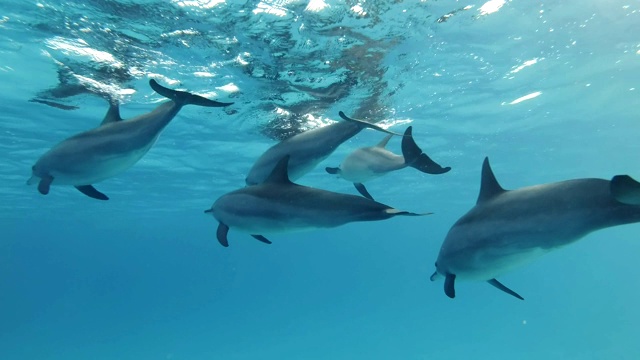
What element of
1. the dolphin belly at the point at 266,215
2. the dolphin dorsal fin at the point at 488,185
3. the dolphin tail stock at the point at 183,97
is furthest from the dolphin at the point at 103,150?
the dolphin dorsal fin at the point at 488,185

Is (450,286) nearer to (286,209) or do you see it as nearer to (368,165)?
(286,209)

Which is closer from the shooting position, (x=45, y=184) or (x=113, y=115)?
(x=45, y=184)

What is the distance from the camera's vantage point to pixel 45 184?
267 inches

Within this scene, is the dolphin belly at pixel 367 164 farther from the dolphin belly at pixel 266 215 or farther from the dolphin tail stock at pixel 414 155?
the dolphin belly at pixel 266 215

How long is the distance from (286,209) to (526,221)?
106 inches

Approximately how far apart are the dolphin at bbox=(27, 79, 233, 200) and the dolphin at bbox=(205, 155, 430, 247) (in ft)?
4.78

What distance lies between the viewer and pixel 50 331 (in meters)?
90.6

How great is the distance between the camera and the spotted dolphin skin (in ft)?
13.1

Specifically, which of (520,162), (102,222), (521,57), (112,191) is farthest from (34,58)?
(102,222)

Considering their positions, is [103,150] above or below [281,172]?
below

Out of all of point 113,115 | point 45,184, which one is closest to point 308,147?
point 113,115

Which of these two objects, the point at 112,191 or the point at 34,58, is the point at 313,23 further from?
the point at 112,191

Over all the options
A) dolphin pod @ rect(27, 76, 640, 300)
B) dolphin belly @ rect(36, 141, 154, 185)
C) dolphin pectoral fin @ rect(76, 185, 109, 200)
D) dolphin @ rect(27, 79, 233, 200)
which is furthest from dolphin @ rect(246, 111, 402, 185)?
dolphin pectoral fin @ rect(76, 185, 109, 200)

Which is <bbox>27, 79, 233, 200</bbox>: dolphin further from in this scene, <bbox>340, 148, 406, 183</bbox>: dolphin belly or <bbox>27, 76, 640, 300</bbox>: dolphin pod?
<bbox>340, 148, 406, 183</bbox>: dolphin belly
